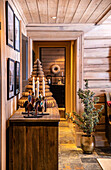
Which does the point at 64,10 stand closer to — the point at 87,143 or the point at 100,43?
the point at 100,43

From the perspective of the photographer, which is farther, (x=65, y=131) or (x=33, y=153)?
(x=65, y=131)

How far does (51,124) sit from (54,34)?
272 centimetres

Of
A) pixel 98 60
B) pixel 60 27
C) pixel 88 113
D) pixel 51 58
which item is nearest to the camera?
pixel 88 113

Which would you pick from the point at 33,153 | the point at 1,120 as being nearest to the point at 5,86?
the point at 1,120

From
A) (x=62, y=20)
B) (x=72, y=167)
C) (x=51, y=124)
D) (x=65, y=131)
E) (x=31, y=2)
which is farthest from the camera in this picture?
(x=65, y=131)

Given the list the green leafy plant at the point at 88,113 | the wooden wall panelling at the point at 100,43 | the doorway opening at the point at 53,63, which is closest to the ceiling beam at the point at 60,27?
the wooden wall panelling at the point at 100,43

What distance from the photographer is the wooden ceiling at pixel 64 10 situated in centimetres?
331

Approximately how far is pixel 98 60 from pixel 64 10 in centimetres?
159

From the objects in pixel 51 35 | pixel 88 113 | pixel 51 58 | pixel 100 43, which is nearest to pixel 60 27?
pixel 51 35

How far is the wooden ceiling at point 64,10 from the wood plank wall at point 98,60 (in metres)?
0.39

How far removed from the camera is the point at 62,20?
14.7 feet

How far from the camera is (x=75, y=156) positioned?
4426 mm

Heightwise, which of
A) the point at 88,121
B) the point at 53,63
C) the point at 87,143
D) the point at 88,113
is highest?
the point at 53,63

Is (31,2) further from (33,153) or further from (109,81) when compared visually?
(109,81)
